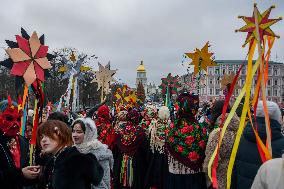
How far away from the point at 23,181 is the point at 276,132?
8.19 ft

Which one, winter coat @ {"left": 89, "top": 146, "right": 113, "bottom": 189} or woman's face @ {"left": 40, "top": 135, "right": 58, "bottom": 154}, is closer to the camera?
woman's face @ {"left": 40, "top": 135, "right": 58, "bottom": 154}

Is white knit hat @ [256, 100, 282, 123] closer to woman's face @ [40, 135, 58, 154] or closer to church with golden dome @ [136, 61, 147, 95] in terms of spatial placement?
woman's face @ [40, 135, 58, 154]

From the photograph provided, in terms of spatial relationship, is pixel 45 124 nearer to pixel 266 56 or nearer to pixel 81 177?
pixel 81 177

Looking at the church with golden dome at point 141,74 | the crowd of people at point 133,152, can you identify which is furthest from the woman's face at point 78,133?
the church with golden dome at point 141,74

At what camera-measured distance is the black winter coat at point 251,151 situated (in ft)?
10.6

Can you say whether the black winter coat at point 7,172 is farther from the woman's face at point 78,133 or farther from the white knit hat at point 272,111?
the white knit hat at point 272,111

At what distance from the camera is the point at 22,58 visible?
4.23 m

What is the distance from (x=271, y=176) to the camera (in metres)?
2.12

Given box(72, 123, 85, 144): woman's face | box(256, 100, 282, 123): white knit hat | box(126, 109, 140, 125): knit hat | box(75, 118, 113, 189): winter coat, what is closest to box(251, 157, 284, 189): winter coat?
box(256, 100, 282, 123): white knit hat

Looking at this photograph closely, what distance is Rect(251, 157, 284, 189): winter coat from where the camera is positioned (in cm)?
208

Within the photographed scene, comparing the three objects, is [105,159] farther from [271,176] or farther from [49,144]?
[271,176]

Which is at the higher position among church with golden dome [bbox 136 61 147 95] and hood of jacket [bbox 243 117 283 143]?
church with golden dome [bbox 136 61 147 95]

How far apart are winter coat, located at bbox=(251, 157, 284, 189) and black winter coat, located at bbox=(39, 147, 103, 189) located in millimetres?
1842

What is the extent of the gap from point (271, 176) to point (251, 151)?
125cm
